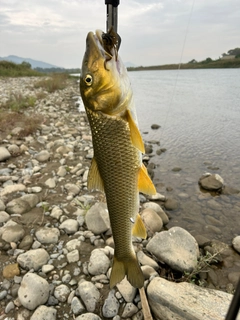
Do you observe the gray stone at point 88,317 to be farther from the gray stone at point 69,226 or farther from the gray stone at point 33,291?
the gray stone at point 69,226

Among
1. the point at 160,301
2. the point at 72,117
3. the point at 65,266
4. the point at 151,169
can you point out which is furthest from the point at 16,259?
the point at 72,117

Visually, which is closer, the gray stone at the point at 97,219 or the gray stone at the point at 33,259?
the gray stone at the point at 33,259

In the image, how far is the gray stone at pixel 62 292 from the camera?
125 inches

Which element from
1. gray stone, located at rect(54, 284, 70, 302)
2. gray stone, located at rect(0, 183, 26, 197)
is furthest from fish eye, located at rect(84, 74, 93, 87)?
gray stone, located at rect(0, 183, 26, 197)

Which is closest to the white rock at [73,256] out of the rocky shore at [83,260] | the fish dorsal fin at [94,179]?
the rocky shore at [83,260]

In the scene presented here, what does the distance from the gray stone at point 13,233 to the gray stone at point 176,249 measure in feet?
6.40

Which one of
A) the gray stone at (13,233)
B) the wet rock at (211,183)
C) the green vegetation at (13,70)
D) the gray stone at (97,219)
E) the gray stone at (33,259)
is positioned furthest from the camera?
the green vegetation at (13,70)

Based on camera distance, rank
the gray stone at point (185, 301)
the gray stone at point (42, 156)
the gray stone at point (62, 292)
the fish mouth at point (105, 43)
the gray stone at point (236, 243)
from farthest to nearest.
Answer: the gray stone at point (42, 156), the gray stone at point (236, 243), the gray stone at point (62, 292), the gray stone at point (185, 301), the fish mouth at point (105, 43)

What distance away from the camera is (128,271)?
252cm

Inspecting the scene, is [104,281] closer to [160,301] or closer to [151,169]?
[160,301]

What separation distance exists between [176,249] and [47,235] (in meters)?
1.96

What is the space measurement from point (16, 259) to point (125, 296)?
161 centimetres

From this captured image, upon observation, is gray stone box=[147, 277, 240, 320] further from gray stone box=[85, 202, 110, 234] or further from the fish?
gray stone box=[85, 202, 110, 234]

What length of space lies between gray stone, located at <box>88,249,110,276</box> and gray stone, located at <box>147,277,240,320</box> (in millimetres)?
723
